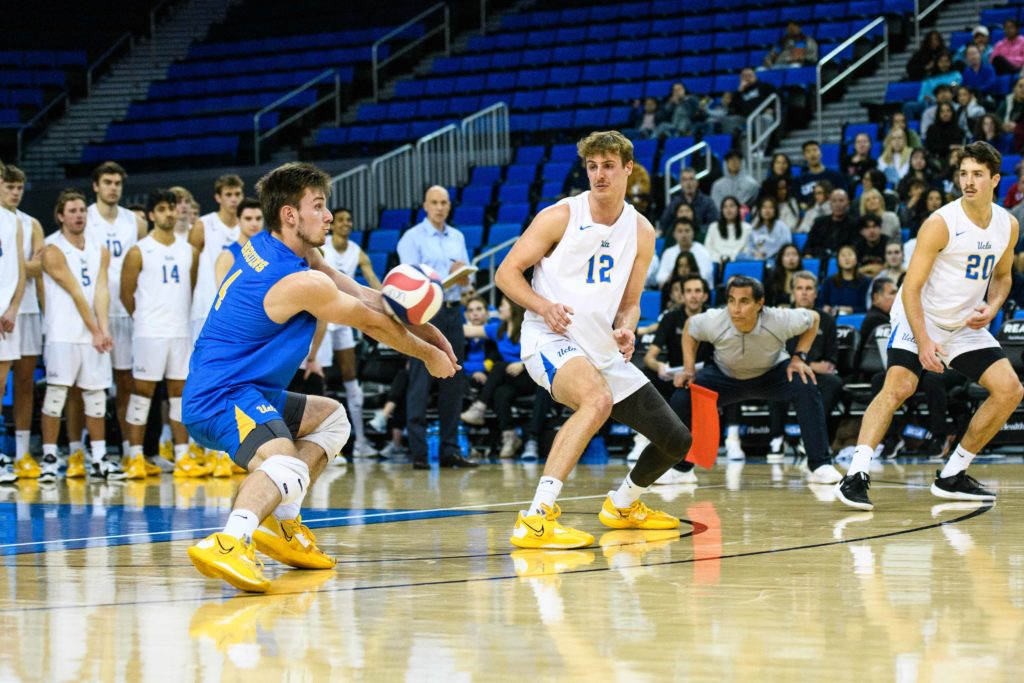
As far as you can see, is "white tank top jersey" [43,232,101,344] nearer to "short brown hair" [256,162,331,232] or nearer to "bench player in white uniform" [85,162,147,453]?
"bench player in white uniform" [85,162,147,453]

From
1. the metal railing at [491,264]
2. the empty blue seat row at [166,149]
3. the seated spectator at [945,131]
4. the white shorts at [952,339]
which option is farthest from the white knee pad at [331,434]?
the empty blue seat row at [166,149]

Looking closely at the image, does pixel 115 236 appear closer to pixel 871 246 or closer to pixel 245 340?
pixel 245 340

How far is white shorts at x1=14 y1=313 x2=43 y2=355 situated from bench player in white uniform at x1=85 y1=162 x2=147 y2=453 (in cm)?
56

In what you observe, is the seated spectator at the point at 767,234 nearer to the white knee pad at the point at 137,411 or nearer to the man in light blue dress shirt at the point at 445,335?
the man in light blue dress shirt at the point at 445,335

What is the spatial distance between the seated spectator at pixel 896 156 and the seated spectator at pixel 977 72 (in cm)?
135

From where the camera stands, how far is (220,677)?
11.2ft

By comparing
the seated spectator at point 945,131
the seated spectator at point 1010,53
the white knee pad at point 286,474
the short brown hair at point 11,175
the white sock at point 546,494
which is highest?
the seated spectator at point 1010,53

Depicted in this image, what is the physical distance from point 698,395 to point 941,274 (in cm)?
159

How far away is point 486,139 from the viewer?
1867 centimetres

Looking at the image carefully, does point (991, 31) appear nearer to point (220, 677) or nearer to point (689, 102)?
point (689, 102)

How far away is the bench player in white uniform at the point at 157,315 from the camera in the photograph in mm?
10297

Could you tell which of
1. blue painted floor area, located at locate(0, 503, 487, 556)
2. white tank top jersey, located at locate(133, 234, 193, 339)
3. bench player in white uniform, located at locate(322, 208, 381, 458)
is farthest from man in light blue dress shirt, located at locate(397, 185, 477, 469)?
blue painted floor area, located at locate(0, 503, 487, 556)

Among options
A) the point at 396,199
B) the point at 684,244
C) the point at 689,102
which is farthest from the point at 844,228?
the point at 396,199

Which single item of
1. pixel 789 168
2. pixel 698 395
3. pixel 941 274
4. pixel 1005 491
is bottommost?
pixel 1005 491
